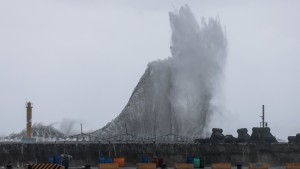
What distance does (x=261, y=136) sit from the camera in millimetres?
54906

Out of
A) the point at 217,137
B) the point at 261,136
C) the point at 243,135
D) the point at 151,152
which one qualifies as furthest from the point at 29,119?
the point at 261,136

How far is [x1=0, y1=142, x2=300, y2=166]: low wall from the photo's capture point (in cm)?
4328

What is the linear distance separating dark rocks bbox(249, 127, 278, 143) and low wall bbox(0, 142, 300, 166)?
3563mm

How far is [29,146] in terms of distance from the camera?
43.6m

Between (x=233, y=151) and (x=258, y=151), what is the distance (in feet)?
6.49

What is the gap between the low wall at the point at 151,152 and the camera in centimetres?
4328

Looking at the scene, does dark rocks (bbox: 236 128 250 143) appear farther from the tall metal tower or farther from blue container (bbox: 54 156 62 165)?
blue container (bbox: 54 156 62 165)

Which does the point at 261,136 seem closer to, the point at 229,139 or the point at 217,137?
the point at 229,139

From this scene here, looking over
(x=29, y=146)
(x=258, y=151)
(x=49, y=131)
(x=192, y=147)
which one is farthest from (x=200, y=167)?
(x=49, y=131)

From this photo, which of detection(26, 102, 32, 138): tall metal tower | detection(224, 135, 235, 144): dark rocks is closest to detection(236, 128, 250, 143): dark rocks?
detection(224, 135, 235, 144): dark rocks

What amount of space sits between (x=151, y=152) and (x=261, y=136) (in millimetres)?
12164

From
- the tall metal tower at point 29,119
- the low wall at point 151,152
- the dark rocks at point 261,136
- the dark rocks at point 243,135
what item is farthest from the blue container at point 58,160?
the dark rocks at point 243,135

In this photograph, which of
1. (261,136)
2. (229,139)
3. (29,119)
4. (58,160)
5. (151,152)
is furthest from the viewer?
(261,136)

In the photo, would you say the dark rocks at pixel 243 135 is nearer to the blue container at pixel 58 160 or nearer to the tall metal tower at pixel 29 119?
the tall metal tower at pixel 29 119
